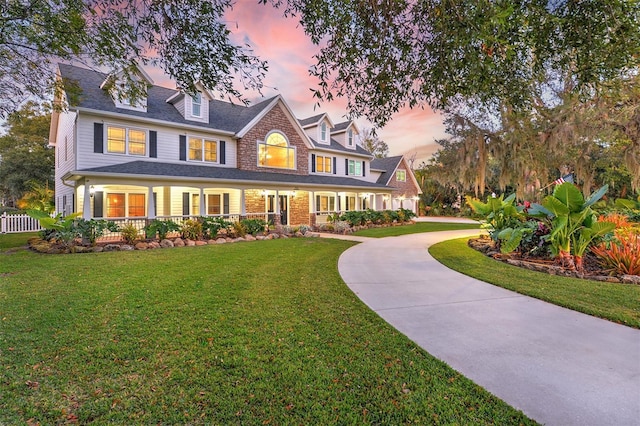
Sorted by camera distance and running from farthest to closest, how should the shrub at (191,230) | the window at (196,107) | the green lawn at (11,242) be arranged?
the window at (196,107), the shrub at (191,230), the green lawn at (11,242)

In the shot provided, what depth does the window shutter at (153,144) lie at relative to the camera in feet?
48.1

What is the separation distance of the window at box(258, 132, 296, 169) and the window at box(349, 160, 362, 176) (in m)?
5.80

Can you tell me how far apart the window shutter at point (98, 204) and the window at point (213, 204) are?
480cm

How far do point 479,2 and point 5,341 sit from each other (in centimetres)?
618

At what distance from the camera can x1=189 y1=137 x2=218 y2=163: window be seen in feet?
53.1

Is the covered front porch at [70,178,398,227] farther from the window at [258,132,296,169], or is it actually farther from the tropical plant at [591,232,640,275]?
the tropical plant at [591,232,640,275]

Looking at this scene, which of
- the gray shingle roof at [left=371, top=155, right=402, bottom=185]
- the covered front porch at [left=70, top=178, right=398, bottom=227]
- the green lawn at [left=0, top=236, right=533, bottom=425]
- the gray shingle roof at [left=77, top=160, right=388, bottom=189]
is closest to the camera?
the green lawn at [left=0, top=236, right=533, bottom=425]

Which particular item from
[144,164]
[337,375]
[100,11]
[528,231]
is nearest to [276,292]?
[337,375]

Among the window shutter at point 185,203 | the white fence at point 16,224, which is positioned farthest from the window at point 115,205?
the white fence at point 16,224

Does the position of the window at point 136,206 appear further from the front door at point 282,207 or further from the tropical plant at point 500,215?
the tropical plant at point 500,215

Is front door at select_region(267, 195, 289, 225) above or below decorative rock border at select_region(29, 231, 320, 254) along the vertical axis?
above

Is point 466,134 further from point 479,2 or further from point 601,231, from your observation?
point 479,2

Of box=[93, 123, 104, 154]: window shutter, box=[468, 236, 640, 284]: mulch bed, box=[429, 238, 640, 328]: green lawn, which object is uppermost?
box=[93, 123, 104, 154]: window shutter

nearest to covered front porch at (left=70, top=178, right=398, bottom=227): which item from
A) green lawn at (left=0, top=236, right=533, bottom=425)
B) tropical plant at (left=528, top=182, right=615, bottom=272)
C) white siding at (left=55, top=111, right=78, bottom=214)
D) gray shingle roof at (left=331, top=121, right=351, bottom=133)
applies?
white siding at (left=55, top=111, right=78, bottom=214)
